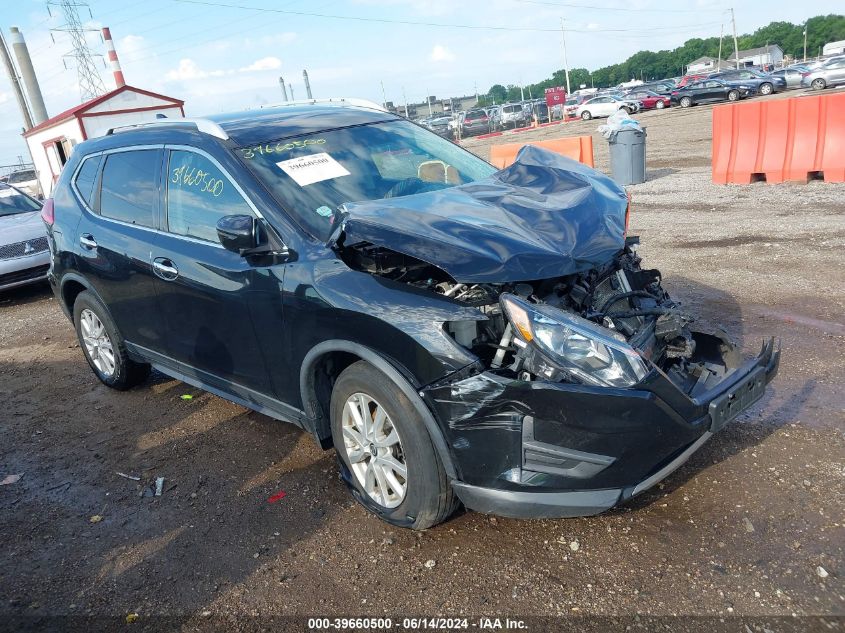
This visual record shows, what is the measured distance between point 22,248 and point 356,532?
8067 millimetres

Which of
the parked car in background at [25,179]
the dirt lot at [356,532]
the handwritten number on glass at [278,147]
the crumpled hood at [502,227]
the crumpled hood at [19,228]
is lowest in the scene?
the dirt lot at [356,532]

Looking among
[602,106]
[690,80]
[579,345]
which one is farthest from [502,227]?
[690,80]

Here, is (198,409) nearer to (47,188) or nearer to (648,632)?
(648,632)

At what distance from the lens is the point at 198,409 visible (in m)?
4.96

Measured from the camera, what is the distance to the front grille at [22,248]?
9.02 meters

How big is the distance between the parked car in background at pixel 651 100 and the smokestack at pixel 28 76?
111ft

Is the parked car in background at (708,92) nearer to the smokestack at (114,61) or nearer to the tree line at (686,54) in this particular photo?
the smokestack at (114,61)

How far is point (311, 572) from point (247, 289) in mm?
1459

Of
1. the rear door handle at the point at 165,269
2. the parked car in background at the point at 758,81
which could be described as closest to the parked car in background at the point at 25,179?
the rear door handle at the point at 165,269

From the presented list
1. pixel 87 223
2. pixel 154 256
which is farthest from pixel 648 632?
pixel 87 223

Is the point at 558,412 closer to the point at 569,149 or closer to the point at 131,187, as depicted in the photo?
the point at 131,187

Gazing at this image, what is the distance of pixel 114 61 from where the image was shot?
153 ft

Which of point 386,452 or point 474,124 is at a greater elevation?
point 386,452

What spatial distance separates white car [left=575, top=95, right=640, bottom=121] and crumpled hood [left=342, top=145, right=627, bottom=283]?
39.0 metres
